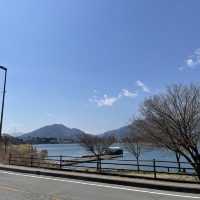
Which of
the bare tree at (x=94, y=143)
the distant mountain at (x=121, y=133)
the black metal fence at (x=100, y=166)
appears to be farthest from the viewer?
the bare tree at (x=94, y=143)

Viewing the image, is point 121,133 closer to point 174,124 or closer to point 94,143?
point 94,143

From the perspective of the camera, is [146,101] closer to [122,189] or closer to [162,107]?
[162,107]

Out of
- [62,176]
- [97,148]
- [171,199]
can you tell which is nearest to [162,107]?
[62,176]

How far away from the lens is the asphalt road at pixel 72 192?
34.6ft

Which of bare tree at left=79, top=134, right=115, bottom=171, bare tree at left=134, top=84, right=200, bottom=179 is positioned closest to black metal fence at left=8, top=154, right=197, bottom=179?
bare tree at left=134, top=84, right=200, bottom=179

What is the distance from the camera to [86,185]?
13391mm

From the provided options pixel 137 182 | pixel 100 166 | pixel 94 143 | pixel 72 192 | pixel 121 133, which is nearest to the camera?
pixel 72 192

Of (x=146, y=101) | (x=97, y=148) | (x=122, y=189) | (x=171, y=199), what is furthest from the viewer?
(x=97, y=148)

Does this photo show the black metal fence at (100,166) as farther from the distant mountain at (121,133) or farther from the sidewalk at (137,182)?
the distant mountain at (121,133)

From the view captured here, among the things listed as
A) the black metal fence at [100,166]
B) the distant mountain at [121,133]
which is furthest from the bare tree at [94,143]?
the black metal fence at [100,166]

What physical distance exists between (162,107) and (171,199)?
14598 mm

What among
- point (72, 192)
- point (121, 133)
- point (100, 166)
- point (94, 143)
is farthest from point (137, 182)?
point (121, 133)

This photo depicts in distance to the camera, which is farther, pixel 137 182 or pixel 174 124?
pixel 174 124

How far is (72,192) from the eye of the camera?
11.6m
